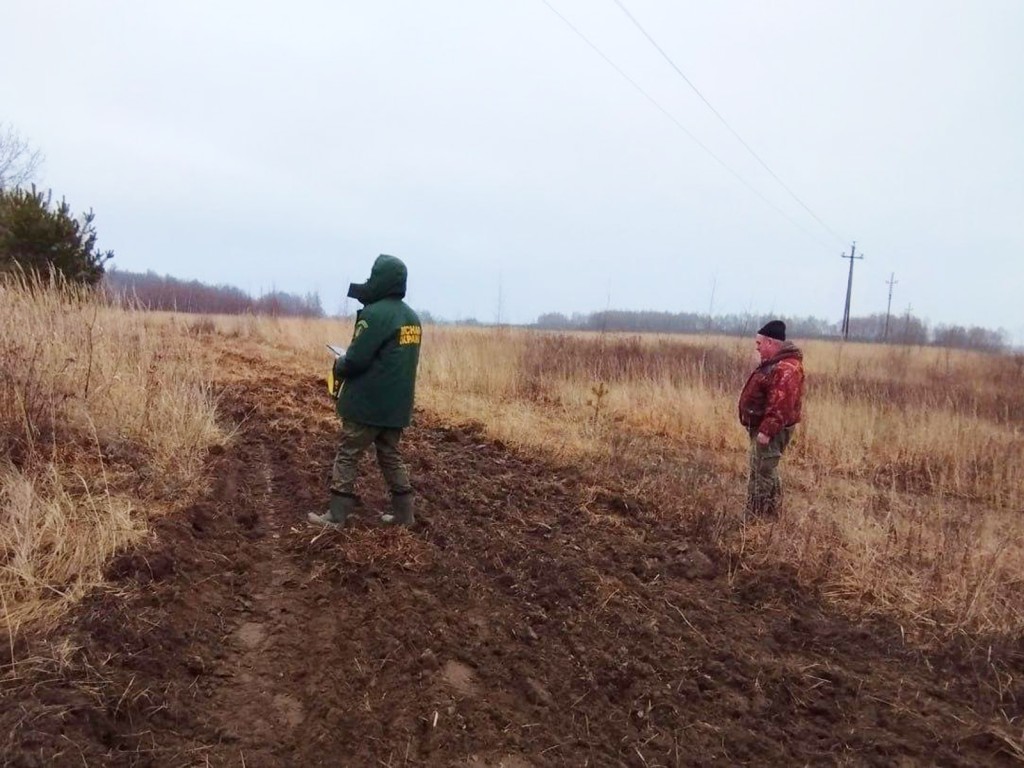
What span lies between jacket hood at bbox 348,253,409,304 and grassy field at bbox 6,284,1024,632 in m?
1.88

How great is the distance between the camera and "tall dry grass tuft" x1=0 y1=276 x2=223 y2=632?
364 centimetres

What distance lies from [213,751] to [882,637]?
3709mm

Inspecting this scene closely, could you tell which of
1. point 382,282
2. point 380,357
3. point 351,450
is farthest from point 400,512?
point 382,282

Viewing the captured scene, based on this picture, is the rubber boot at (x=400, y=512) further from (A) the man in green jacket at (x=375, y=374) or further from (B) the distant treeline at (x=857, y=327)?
(B) the distant treeline at (x=857, y=327)

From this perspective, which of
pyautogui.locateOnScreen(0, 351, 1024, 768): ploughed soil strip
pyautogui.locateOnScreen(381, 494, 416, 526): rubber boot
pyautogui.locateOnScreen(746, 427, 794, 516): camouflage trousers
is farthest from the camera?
pyautogui.locateOnScreen(746, 427, 794, 516): camouflage trousers

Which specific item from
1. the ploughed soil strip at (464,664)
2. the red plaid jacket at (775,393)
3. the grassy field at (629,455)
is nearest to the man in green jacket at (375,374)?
the ploughed soil strip at (464,664)

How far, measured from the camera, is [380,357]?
4.85m

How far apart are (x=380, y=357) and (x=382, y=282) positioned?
514 mm

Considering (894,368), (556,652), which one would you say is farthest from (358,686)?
(894,368)

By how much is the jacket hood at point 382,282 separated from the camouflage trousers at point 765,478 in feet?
11.1

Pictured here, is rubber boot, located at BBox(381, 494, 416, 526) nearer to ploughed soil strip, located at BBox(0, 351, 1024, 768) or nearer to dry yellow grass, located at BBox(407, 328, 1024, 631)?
ploughed soil strip, located at BBox(0, 351, 1024, 768)

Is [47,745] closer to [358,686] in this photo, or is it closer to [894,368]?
[358,686]

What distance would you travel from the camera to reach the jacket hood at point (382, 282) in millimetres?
4883

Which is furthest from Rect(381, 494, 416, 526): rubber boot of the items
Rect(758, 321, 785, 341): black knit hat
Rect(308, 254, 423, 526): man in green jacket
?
Rect(758, 321, 785, 341): black knit hat
